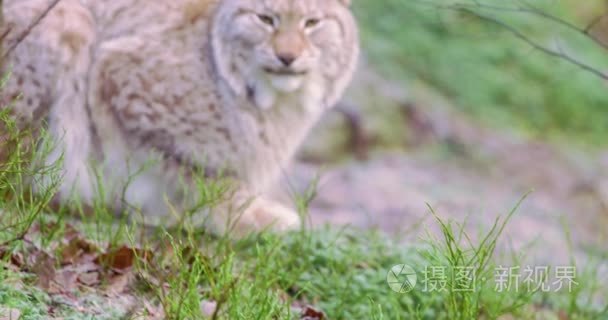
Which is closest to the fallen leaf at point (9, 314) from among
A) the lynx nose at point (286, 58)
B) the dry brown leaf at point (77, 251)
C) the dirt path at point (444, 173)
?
the dry brown leaf at point (77, 251)

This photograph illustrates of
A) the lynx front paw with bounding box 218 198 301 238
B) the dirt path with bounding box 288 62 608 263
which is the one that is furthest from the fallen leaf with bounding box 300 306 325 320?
the dirt path with bounding box 288 62 608 263

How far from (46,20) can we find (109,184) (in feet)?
2.61

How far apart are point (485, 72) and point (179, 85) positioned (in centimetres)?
511

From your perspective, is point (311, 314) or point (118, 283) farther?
point (311, 314)

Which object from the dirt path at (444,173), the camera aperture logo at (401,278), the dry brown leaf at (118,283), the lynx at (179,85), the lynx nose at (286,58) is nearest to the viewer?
the dry brown leaf at (118,283)

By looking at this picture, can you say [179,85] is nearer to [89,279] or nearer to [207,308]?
[89,279]

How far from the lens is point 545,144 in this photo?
A: 28.1 feet

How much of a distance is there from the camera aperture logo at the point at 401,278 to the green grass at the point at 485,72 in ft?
16.3

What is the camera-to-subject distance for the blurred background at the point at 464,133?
682 cm

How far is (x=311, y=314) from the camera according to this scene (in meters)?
3.12

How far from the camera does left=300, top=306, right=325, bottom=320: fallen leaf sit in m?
3.11

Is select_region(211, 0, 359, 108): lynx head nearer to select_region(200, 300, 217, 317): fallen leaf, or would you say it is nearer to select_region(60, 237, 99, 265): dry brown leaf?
select_region(60, 237, 99, 265): dry brown leaf

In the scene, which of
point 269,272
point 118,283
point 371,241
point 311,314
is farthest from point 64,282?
point 371,241

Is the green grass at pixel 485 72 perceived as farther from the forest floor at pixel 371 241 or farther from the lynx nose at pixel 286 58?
the lynx nose at pixel 286 58
